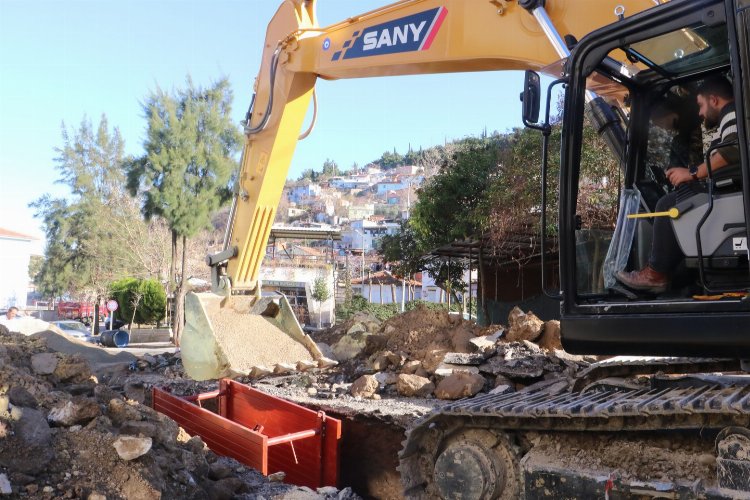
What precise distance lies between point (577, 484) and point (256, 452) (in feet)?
11.2

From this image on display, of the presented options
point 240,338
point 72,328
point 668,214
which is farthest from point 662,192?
point 72,328

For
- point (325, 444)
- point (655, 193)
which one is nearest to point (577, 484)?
point (655, 193)

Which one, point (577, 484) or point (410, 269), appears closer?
point (577, 484)

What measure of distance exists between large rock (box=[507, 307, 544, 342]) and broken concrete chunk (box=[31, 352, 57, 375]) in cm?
599

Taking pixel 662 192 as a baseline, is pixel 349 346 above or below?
below

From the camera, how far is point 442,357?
9094mm

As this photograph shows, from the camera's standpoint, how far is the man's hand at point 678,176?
304cm

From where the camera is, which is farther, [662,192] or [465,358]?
[465,358]

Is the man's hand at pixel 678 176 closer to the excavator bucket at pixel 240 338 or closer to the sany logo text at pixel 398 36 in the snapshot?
the sany logo text at pixel 398 36

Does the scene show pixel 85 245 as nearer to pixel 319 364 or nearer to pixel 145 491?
pixel 319 364

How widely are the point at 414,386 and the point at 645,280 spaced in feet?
18.5

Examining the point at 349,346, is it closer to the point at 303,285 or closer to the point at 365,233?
the point at 303,285

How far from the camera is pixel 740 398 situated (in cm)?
275

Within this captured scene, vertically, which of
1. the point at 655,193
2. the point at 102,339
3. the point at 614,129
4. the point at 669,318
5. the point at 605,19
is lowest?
the point at 102,339
